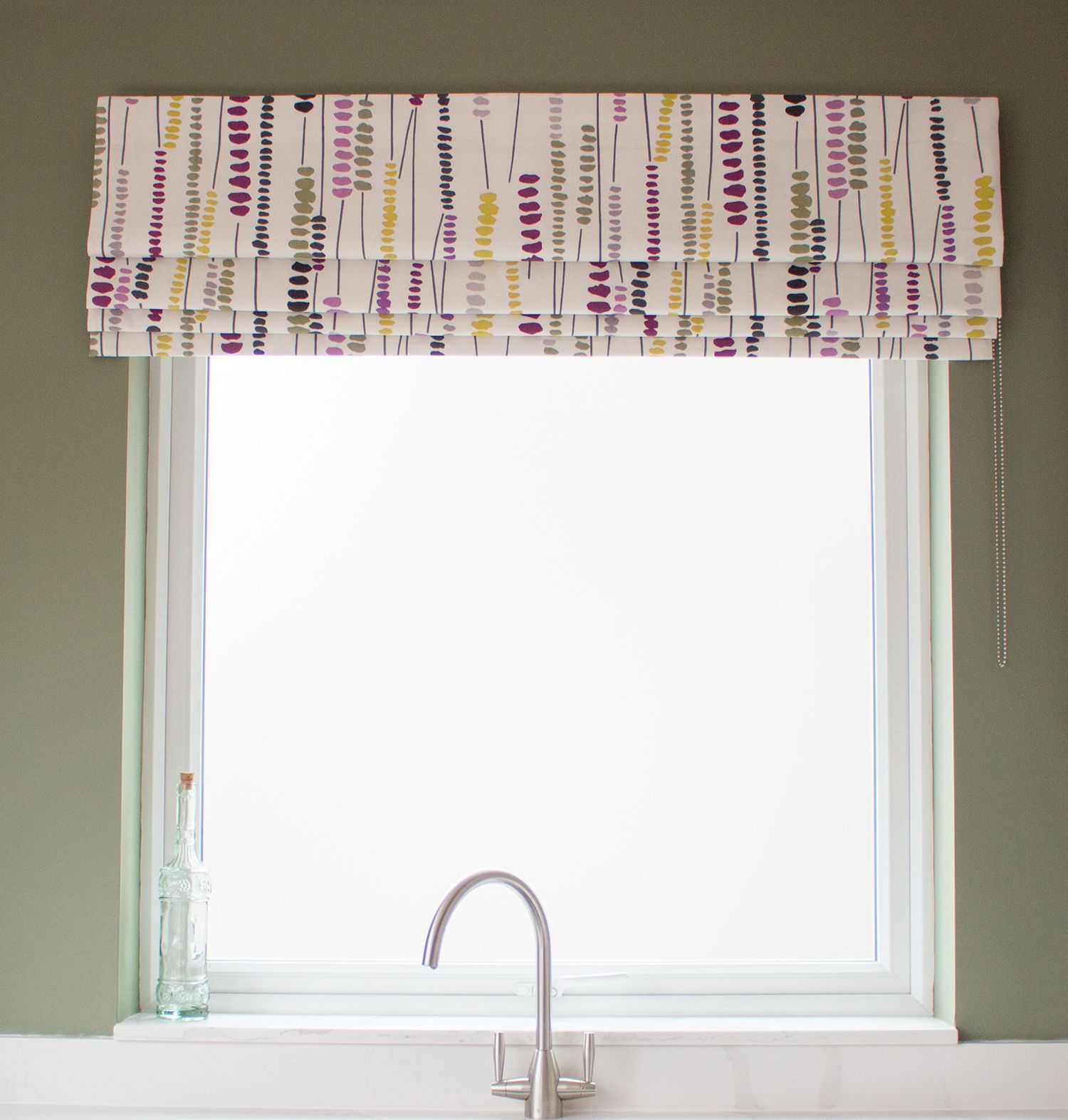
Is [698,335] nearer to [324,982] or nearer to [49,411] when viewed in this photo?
[49,411]

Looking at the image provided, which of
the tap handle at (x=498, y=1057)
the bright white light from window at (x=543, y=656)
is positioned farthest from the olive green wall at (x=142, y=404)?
the tap handle at (x=498, y=1057)

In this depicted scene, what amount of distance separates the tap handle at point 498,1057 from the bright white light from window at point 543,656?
0.51 feet

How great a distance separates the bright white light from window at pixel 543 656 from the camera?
151cm

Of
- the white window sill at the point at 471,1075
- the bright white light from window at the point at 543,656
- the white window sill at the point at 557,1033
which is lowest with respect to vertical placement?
the white window sill at the point at 471,1075

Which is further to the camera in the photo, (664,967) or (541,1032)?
(664,967)

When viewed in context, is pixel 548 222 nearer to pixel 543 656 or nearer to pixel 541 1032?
pixel 543 656

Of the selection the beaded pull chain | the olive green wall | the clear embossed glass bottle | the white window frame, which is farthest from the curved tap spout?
the beaded pull chain

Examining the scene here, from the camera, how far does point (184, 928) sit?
1.42 metres

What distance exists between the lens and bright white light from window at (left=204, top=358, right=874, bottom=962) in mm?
1513

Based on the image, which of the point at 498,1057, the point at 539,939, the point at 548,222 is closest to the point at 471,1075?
the point at 498,1057

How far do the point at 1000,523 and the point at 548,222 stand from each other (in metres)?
0.79

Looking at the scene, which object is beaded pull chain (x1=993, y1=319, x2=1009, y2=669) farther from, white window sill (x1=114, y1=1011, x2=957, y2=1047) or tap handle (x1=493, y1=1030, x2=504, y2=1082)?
tap handle (x1=493, y1=1030, x2=504, y2=1082)

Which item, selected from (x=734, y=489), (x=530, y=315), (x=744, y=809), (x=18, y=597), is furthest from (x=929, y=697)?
(x=18, y=597)

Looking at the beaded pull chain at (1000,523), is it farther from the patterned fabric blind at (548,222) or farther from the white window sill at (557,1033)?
the white window sill at (557,1033)
